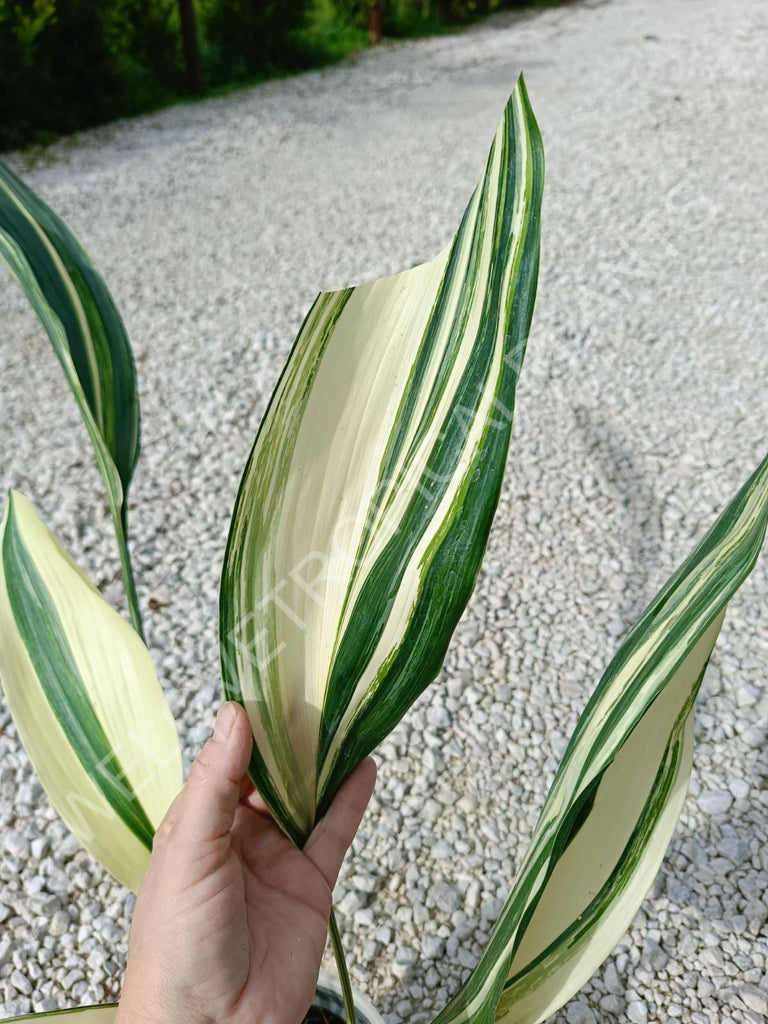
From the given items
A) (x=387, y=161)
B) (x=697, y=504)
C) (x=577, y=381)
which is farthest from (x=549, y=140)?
(x=697, y=504)

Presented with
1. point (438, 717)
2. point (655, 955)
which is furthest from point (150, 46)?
point (655, 955)

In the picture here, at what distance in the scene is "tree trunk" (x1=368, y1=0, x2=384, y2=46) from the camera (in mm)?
5223

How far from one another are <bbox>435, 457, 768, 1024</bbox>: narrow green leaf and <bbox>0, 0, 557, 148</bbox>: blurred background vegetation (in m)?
3.78

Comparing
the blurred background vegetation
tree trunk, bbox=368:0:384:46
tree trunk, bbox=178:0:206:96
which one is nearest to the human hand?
the blurred background vegetation

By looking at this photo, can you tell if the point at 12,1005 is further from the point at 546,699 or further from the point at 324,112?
the point at 324,112

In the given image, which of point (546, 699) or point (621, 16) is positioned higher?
point (621, 16)

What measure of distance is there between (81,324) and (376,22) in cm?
542

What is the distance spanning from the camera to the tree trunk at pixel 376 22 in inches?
206

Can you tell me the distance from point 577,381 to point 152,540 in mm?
1059

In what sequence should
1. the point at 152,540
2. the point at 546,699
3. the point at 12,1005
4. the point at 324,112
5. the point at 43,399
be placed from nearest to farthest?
1. the point at 12,1005
2. the point at 546,699
3. the point at 152,540
4. the point at 43,399
5. the point at 324,112

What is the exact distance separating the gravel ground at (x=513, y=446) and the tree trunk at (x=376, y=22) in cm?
141

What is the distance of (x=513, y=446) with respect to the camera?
6.20 ft

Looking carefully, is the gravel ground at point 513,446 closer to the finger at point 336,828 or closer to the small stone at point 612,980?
the small stone at point 612,980

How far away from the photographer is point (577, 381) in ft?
6.74
